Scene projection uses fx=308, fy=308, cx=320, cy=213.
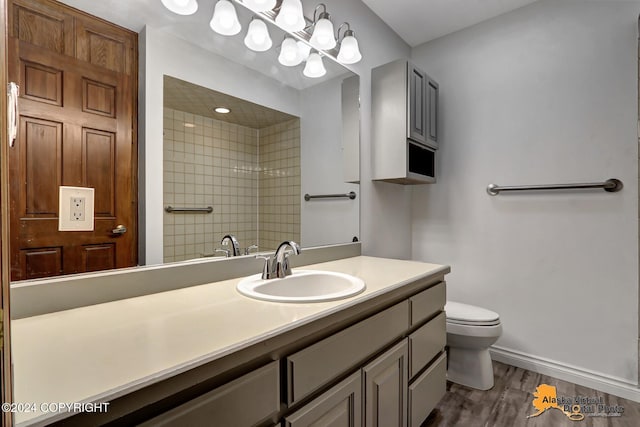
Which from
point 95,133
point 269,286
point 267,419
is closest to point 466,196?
point 269,286

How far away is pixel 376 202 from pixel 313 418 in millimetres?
1491

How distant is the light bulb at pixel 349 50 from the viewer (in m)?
1.79

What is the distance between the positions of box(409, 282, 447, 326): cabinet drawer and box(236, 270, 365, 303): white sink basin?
29 cm

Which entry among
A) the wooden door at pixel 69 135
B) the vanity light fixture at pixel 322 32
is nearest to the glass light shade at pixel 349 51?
the vanity light fixture at pixel 322 32

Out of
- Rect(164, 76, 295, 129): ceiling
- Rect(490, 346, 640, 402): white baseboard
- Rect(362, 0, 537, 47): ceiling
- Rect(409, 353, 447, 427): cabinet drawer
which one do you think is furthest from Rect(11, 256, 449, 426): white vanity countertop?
Rect(362, 0, 537, 47): ceiling

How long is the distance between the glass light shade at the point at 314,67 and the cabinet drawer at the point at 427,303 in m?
1.27

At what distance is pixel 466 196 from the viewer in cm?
226

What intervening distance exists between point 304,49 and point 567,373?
96.5 inches

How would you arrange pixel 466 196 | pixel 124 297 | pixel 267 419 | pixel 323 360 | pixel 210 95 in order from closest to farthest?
pixel 267 419 < pixel 323 360 < pixel 124 297 < pixel 210 95 < pixel 466 196

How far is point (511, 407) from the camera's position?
165 cm

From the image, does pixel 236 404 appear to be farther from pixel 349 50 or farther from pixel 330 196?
pixel 349 50

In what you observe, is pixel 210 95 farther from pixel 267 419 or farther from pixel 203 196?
pixel 267 419

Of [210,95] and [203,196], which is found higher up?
[210,95]

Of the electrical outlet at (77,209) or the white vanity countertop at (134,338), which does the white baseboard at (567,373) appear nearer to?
the white vanity countertop at (134,338)
